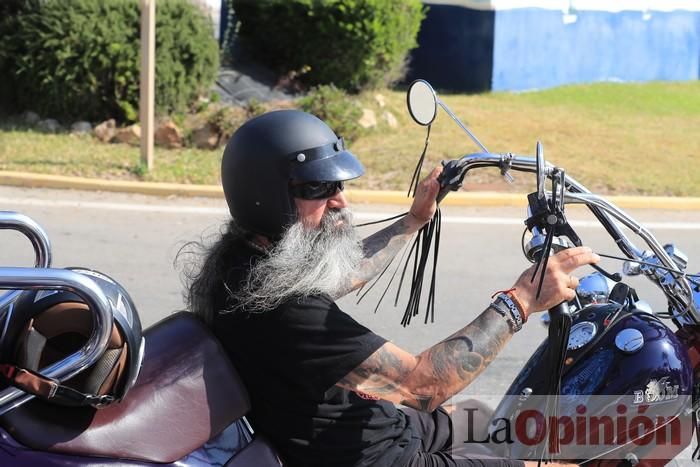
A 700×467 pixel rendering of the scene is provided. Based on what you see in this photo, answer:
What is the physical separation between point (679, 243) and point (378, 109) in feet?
18.4

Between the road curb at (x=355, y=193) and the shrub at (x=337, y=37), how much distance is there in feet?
14.7

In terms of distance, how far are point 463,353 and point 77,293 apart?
3.05 ft

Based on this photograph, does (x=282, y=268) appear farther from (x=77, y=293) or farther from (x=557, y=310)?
(x=557, y=310)

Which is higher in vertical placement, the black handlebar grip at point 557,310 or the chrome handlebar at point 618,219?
the chrome handlebar at point 618,219

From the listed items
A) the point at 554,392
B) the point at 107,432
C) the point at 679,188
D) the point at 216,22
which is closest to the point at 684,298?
the point at 554,392

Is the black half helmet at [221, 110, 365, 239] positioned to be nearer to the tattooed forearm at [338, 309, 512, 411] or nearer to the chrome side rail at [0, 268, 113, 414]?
the tattooed forearm at [338, 309, 512, 411]

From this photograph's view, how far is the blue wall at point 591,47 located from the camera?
1545 cm

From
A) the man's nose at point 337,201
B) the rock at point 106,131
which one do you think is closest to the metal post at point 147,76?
the rock at point 106,131

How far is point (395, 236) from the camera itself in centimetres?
308

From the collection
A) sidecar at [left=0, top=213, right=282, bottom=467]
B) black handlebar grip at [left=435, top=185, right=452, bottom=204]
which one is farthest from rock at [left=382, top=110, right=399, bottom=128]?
sidecar at [left=0, top=213, right=282, bottom=467]

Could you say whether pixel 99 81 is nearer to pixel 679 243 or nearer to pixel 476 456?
pixel 679 243

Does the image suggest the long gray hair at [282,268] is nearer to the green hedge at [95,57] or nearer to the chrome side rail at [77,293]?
the chrome side rail at [77,293]

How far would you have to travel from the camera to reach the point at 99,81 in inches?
435

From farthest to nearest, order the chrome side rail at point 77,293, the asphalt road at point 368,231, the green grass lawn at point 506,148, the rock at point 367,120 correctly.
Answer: the rock at point 367,120
the green grass lawn at point 506,148
the asphalt road at point 368,231
the chrome side rail at point 77,293
